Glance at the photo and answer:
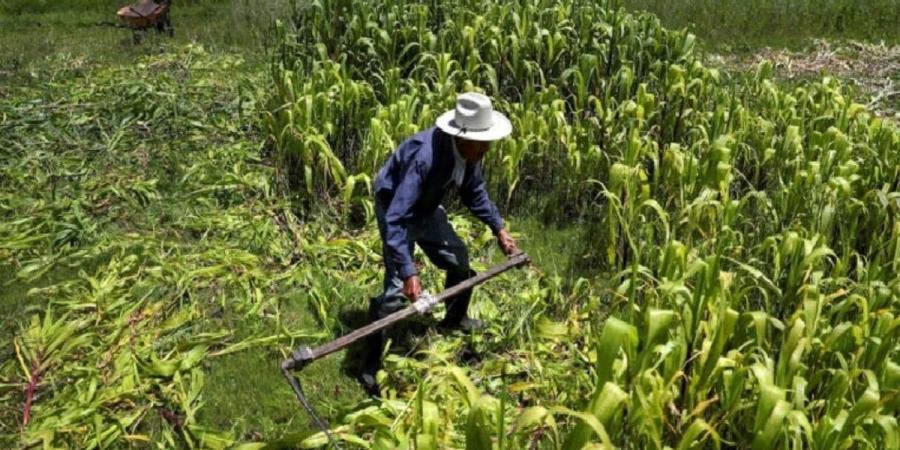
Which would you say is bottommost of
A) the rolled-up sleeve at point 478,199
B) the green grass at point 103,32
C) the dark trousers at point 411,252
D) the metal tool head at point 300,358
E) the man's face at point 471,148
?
the green grass at point 103,32

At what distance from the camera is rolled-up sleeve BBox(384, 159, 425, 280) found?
3.12 metres

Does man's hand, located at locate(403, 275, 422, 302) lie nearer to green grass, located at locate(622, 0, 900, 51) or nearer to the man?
the man

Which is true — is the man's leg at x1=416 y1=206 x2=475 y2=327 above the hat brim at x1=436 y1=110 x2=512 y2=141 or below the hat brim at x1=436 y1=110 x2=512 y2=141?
below

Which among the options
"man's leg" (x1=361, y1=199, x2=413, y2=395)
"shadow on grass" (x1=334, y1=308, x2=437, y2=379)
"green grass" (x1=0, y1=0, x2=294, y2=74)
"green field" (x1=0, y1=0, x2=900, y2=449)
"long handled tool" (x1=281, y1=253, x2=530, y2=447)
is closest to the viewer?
"long handled tool" (x1=281, y1=253, x2=530, y2=447)

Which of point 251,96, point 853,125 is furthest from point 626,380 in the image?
point 251,96

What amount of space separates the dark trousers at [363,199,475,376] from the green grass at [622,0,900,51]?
6.57 meters

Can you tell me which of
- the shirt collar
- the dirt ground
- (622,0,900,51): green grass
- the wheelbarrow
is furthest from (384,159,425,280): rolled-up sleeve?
(622,0,900,51): green grass

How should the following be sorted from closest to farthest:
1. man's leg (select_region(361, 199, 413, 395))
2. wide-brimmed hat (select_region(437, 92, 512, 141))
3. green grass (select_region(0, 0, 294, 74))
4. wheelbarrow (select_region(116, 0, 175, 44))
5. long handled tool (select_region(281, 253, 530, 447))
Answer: long handled tool (select_region(281, 253, 530, 447)) → wide-brimmed hat (select_region(437, 92, 512, 141)) → man's leg (select_region(361, 199, 413, 395)) → green grass (select_region(0, 0, 294, 74)) → wheelbarrow (select_region(116, 0, 175, 44))

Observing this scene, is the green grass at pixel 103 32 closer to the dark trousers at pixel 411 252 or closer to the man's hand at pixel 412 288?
the dark trousers at pixel 411 252

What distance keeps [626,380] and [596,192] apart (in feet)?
7.93

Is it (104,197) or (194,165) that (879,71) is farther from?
(104,197)

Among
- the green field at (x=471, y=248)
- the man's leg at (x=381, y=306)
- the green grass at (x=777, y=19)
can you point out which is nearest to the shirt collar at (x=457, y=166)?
the man's leg at (x=381, y=306)

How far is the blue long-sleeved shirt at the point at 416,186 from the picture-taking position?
313 cm

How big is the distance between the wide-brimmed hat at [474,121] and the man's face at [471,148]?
6 cm
